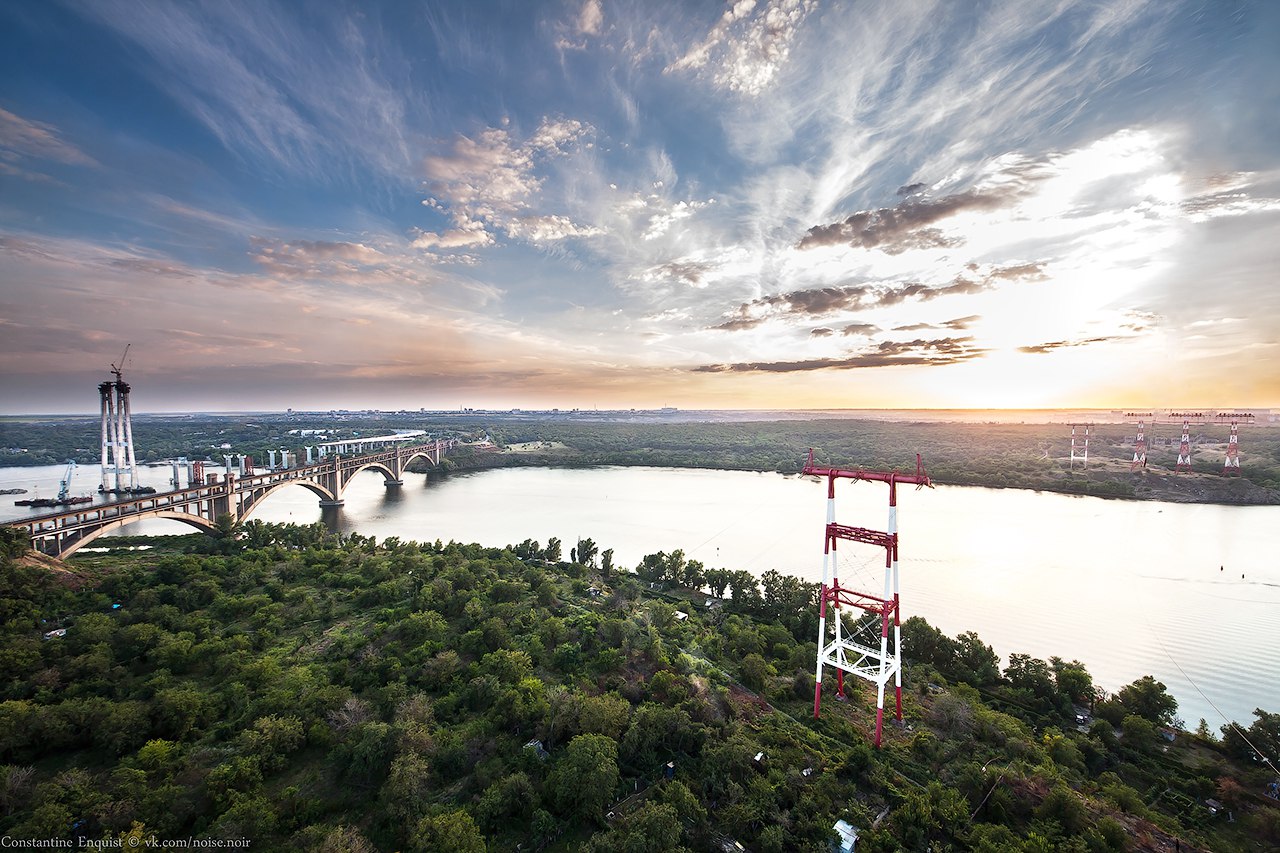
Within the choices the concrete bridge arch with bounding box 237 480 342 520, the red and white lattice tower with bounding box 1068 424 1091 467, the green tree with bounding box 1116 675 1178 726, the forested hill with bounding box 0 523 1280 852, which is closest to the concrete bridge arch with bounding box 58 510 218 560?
the concrete bridge arch with bounding box 237 480 342 520

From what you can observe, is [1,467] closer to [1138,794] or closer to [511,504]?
[511,504]

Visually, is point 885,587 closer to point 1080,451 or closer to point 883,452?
point 883,452

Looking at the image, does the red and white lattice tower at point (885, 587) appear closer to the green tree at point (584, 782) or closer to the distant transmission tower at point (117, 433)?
the green tree at point (584, 782)

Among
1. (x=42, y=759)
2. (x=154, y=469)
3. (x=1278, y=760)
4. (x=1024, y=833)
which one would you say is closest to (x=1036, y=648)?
(x=1278, y=760)

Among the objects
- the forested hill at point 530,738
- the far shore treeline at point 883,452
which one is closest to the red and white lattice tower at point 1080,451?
the far shore treeline at point 883,452

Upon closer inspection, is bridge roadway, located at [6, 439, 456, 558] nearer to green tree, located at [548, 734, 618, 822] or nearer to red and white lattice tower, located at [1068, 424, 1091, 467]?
green tree, located at [548, 734, 618, 822]

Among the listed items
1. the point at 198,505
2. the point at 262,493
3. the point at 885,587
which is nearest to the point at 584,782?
the point at 885,587

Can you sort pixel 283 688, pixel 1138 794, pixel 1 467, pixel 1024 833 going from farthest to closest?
pixel 1 467 → pixel 283 688 → pixel 1138 794 → pixel 1024 833
